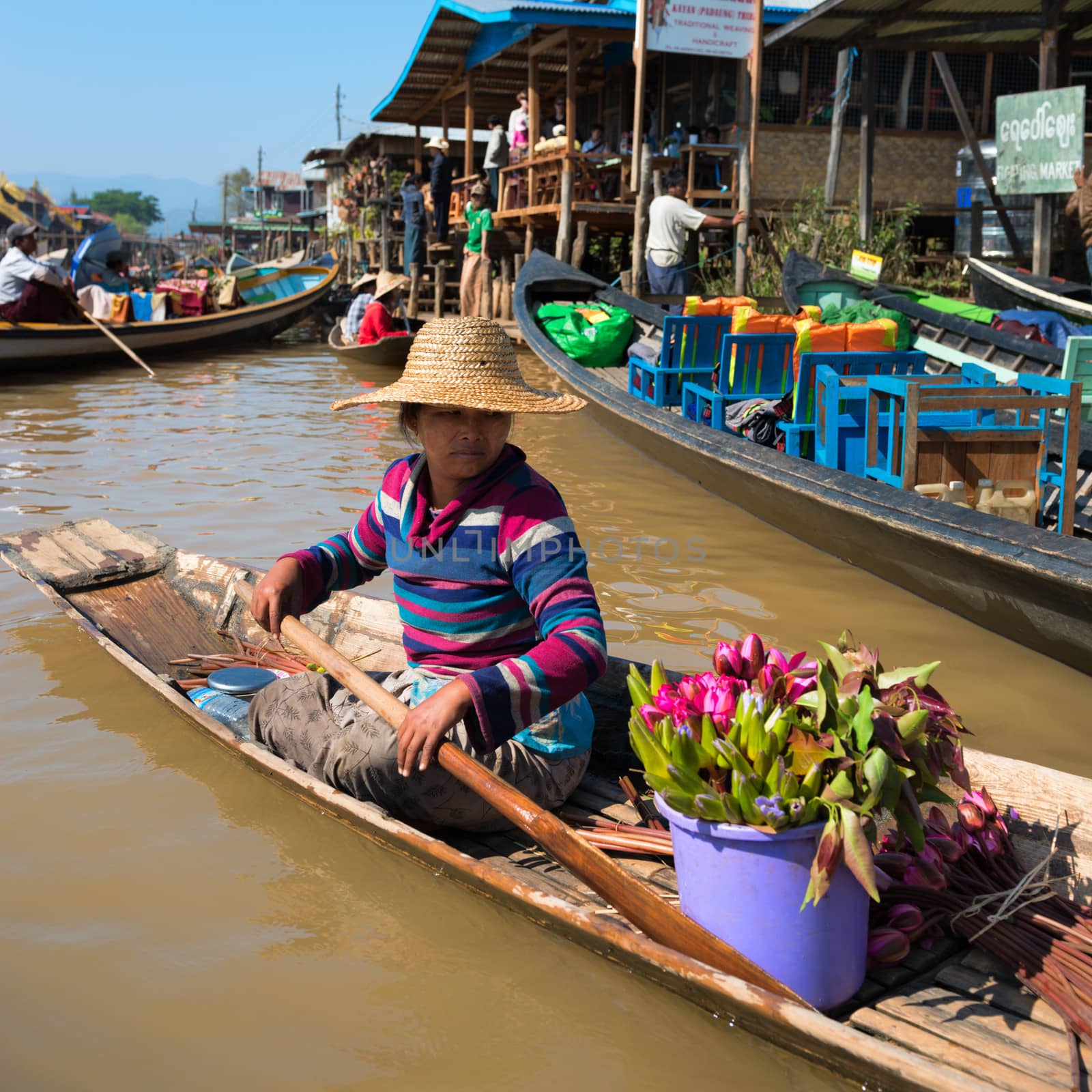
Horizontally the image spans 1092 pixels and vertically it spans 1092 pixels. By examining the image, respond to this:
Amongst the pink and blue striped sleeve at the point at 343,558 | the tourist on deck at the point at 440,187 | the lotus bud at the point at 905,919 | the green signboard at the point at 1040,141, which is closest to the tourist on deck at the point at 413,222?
the tourist on deck at the point at 440,187

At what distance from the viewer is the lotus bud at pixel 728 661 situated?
207 cm

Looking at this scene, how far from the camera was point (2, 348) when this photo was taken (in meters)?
12.2

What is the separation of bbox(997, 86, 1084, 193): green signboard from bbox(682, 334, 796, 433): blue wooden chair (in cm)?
375

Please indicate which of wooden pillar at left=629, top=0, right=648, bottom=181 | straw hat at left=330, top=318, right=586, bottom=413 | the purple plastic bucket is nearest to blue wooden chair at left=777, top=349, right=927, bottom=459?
straw hat at left=330, top=318, right=586, bottom=413

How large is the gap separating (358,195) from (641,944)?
2589 cm

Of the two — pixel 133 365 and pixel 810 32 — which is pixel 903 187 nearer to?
pixel 810 32

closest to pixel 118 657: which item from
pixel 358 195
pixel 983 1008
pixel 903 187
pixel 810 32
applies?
pixel 983 1008

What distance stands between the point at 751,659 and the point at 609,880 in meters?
0.50

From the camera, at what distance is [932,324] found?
8297mm

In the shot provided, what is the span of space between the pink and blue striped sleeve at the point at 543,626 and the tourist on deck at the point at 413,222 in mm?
14710

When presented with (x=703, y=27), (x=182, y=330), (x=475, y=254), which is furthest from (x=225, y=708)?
(x=475, y=254)

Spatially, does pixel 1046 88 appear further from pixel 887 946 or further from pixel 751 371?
pixel 887 946

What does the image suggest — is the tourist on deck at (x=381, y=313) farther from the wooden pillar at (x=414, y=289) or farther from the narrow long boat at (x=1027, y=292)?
the narrow long boat at (x=1027, y=292)

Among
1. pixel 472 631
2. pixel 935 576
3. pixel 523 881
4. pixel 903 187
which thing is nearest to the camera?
pixel 523 881
